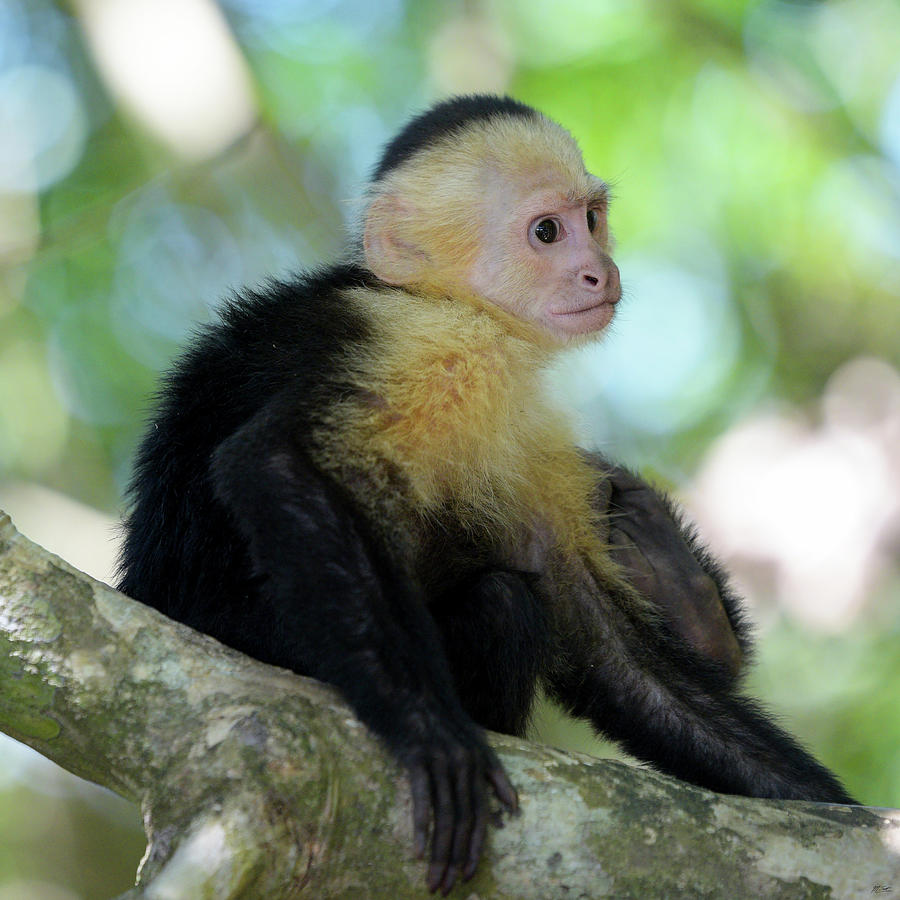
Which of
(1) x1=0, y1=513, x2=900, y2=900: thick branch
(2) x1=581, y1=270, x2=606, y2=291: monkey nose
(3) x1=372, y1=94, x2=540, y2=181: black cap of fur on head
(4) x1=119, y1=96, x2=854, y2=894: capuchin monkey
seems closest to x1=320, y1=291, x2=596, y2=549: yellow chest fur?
(4) x1=119, y1=96, x2=854, y2=894: capuchin monkey

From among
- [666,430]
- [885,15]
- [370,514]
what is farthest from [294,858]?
[885,15]

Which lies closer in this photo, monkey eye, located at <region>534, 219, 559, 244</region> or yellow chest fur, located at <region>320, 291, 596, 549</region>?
yellow chest fur, located at <region>320, 291, 596, 549</region>

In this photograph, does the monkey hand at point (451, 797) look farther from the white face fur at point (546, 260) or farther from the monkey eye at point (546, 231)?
the monkey eye at point (546, 231)

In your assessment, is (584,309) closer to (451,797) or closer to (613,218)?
(451,797)

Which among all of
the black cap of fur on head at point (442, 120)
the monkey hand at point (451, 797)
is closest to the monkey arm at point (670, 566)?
the black cap of fur on head at point (442, 120)

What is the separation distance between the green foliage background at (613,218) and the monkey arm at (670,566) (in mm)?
2766

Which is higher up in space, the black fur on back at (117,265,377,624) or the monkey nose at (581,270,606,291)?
the monkey nose at (581,270,606,291)

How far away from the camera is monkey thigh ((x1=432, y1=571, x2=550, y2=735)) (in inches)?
116

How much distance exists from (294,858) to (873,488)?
4930mm

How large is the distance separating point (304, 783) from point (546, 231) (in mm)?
2088

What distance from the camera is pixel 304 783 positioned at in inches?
87.7

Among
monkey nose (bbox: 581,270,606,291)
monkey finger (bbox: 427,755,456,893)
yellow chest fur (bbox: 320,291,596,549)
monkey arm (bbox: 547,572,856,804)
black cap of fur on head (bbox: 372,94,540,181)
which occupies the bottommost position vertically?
monkey finger (bbox: 427,755,456,893)

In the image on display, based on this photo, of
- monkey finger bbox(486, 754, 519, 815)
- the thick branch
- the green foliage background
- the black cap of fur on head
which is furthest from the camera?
the green foliage background

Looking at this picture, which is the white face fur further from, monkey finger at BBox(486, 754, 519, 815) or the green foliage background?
the green foliage background
